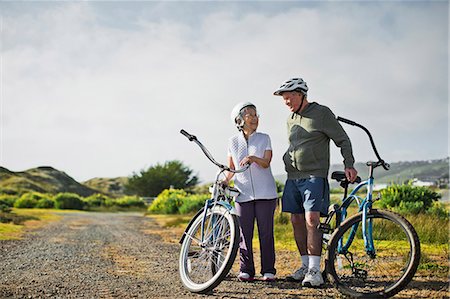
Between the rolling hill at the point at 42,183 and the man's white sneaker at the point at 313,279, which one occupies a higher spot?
the rolling hill at the point at 42,183

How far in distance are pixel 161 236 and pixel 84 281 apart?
5.06 metres

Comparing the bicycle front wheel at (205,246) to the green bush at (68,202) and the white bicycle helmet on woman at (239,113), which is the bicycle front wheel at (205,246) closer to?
the white bicycle helmet on woman at (239,113)

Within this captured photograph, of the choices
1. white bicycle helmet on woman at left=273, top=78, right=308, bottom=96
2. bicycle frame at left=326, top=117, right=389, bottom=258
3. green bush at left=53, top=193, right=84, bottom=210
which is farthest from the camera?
green bush at left=53, top=193, right=84, bottom=210

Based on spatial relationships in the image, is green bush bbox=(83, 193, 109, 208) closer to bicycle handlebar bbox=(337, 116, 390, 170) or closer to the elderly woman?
the elderly woman

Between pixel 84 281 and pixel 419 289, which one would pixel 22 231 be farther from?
pixel 419 289

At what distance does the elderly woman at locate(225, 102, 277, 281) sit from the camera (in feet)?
15.5

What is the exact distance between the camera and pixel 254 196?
4.71m

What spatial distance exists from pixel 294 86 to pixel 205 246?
1.66m

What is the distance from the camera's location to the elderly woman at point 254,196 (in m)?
4.71

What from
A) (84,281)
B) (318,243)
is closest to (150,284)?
(84,281)

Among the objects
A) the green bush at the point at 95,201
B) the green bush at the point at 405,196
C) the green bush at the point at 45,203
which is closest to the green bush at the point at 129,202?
the green bush at the point at 95,201

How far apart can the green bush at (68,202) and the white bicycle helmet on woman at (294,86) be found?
22139 mm

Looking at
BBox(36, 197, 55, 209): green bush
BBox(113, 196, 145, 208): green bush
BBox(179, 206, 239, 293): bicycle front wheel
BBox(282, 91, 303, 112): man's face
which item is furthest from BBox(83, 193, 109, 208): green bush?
BBox(282, 91, 303, 112): man's face

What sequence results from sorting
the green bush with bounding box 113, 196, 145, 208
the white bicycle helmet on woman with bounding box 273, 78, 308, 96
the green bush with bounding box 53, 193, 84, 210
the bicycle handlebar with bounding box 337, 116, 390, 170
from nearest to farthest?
the bicycle handlebar with bounding box 337, 116, 390, 170 < the white bicycle helmet on woman with bounding box 273, 78, 308, 96 < the green bush with bounding box 53, 193, 84, 210 < the green bush with bounding box 113, 196, 145, 208
